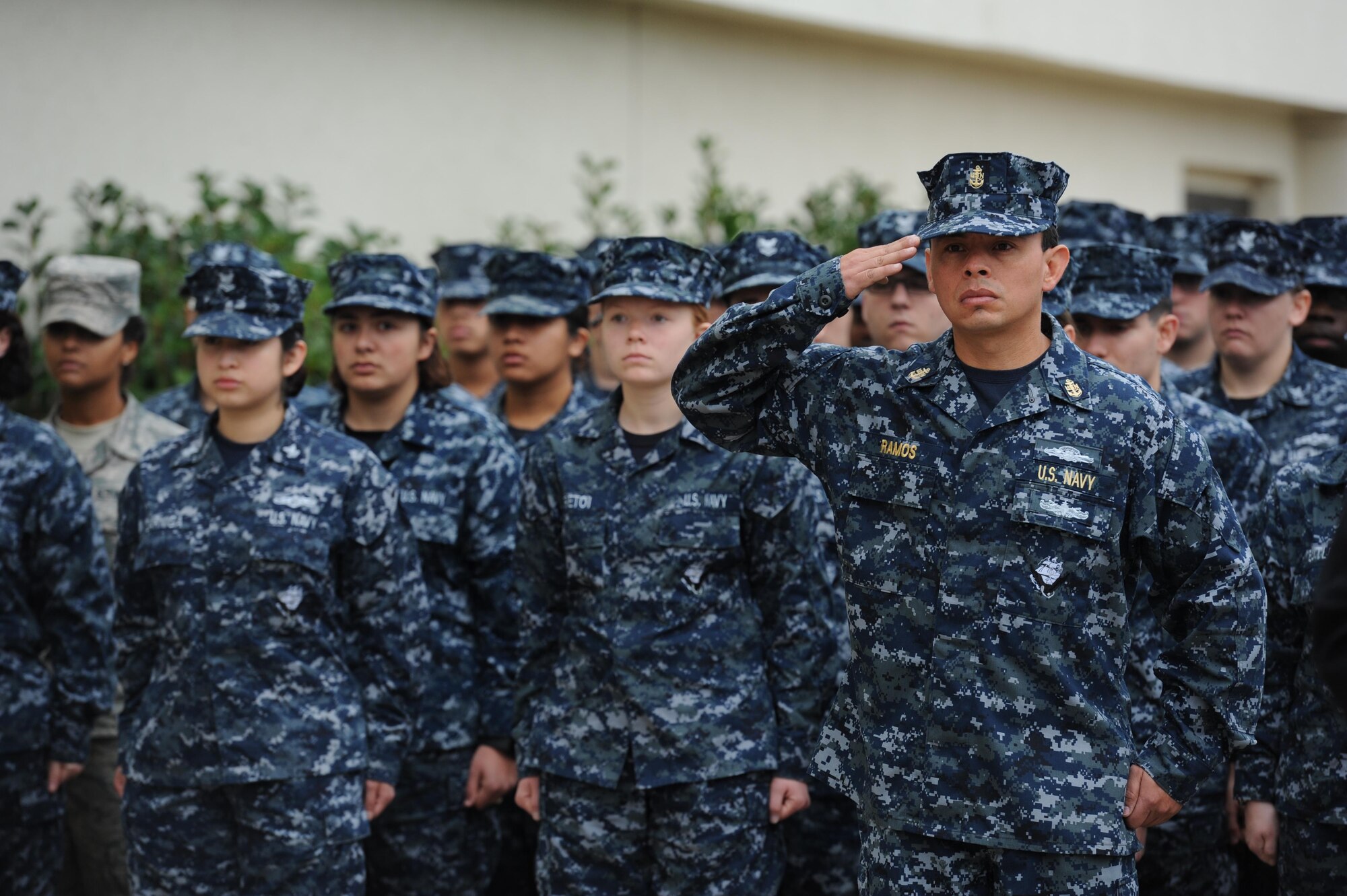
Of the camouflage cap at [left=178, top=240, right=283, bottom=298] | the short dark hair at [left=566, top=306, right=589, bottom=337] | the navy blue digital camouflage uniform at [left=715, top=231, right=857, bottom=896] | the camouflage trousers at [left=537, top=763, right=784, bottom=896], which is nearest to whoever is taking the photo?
the camouflage trousers at [left=537, top=763, right=784, bottom=896]

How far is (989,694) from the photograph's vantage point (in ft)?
10.1

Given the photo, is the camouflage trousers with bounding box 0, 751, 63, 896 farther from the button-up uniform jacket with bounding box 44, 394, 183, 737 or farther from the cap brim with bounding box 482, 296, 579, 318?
the cap brim with bounding box 482, 296, 579, 318

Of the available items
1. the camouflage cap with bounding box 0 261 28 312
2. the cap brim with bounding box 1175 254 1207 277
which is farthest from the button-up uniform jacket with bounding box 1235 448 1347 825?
the camouflage cap with bounding box 0 261 28 312

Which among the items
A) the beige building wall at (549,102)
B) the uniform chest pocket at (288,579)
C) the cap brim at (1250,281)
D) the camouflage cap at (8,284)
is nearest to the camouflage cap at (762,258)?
Answer: the cap brim at (1250,281)

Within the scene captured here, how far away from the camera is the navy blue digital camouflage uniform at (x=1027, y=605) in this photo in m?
3.05

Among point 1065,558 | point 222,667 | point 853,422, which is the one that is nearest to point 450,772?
point 222,667

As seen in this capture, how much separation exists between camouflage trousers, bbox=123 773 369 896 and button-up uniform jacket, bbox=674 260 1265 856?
1.58 metres

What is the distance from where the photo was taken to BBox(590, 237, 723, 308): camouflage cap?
4.25m

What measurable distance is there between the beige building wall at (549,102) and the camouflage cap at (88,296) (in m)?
2.03

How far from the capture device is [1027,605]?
10.1ft

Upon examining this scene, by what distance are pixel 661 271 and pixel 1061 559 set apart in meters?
1.64

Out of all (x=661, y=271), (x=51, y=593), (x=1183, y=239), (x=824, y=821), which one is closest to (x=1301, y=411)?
(x=1183, y=239)

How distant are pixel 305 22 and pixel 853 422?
6253 millimetres

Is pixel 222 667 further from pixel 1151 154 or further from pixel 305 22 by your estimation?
pixel 1151 154
